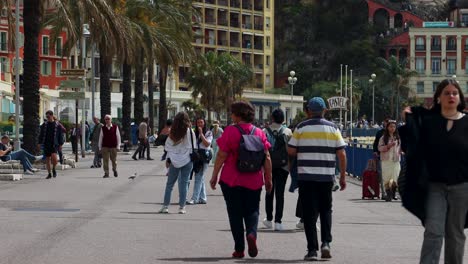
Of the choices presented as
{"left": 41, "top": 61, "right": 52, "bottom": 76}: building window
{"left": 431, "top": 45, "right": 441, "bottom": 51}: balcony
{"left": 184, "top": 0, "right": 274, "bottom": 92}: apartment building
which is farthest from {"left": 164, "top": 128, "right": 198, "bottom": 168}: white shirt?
{"left": 431, "top": 45, "right": 441, "bottom": 51}: balcony

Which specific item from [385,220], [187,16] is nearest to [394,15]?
[187,16]

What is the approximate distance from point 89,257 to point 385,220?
729cm

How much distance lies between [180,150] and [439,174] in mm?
9831

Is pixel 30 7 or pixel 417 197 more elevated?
pixel 30 7

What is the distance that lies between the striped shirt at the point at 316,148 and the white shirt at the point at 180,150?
19.7ft

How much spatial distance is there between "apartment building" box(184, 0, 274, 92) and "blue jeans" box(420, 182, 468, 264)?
127590 millimetres

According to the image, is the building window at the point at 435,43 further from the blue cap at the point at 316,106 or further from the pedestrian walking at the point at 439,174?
the pedestrian walking at the point at 439,174

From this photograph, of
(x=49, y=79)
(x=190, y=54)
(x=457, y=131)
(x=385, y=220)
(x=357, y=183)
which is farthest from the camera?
(x=49, y=79)

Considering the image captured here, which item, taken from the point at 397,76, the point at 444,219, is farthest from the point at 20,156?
the point at 397,76

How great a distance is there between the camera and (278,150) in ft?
52.1

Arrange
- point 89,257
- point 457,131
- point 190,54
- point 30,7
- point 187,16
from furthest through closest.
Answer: point 187,16 < point 190,54 < point 30,7 < point 89,257 < point 457,131

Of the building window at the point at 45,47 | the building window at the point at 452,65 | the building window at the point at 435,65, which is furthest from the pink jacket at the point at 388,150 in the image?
the building window at the point at 452,65

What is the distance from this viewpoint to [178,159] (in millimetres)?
18531

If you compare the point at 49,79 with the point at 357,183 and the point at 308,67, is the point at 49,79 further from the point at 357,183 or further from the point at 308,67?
the point at 357,183
